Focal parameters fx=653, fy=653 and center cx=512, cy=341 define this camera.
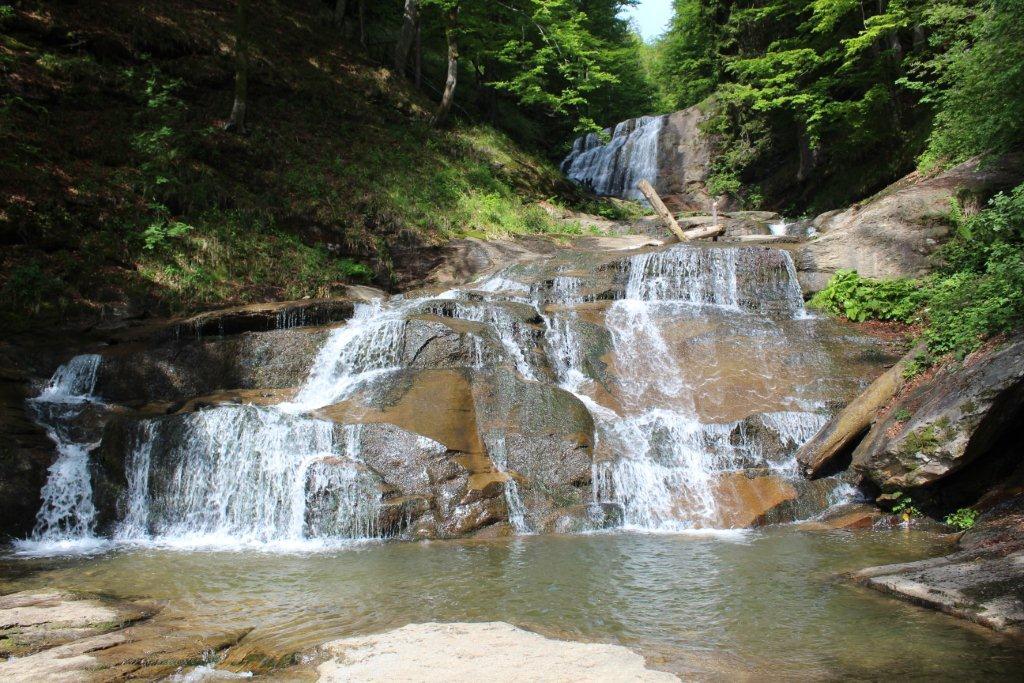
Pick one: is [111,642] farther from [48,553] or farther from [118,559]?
[48,553]

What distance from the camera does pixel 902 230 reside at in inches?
488

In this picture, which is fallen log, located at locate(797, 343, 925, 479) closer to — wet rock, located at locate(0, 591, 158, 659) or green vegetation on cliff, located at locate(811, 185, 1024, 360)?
green vegetation on cliff, located at locate(811, 185, 1024, 360)

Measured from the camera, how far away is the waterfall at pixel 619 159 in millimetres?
26948

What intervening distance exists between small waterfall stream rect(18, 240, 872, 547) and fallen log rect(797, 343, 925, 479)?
0.32 metres

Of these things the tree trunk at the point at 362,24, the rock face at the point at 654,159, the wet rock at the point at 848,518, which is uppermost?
the tree trunk at the point at 362,24

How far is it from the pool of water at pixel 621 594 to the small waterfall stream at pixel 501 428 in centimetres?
91

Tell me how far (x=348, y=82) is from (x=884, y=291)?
703 inches

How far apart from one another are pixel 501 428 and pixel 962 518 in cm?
564

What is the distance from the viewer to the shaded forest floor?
1277 cm

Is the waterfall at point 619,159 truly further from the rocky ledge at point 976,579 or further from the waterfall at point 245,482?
the rocky ledge at point 976,579

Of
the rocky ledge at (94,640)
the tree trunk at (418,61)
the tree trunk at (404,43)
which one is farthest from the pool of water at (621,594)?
the tree trunk at (418,61)

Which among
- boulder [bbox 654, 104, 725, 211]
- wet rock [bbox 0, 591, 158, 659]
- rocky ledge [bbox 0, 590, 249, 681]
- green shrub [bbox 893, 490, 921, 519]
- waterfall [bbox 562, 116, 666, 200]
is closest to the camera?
rocky ledge [bbox 0, 590, 249, 681]

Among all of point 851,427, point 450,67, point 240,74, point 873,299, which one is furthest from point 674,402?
point 450,67

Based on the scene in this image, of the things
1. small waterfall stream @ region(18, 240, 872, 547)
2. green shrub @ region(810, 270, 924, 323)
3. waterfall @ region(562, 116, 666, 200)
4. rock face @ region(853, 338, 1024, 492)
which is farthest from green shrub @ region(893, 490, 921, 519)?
waterfall @ region(562, 116, 666, 200)
